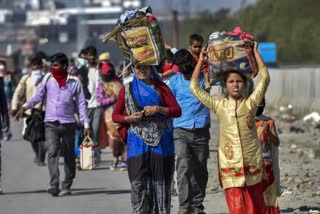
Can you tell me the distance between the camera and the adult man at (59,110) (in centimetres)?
1429

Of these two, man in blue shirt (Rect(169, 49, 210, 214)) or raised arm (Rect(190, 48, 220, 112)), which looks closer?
raised arm (Rect(190, 48, 220, 112))

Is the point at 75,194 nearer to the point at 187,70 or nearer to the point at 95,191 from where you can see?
the point at 95,191

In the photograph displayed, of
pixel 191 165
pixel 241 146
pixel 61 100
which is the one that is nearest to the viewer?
pixel 241 146

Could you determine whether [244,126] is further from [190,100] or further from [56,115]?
[56,115]

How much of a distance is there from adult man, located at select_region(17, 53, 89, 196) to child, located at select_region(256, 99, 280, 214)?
4029 mm

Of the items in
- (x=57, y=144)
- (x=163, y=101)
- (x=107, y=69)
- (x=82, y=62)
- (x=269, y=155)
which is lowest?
(x=57, y=144)

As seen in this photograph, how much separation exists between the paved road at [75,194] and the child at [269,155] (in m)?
2.21

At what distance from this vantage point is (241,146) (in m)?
9.38

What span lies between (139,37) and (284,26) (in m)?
42.3

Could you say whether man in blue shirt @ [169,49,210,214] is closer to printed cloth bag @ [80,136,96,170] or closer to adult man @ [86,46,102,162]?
printed cloth bag @ [80,136,96,170]

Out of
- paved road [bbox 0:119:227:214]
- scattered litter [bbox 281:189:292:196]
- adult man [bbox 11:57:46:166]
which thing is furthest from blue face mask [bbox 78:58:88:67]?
scattered litter [bbox 281:189:292:196]

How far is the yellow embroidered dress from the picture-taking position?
30.8 feet

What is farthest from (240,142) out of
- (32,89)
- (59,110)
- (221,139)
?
(32,89)

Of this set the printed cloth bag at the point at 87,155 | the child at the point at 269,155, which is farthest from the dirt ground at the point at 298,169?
the printed cloth bag at the point at 87,155
